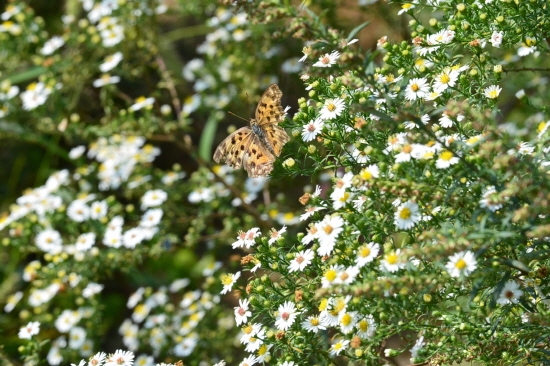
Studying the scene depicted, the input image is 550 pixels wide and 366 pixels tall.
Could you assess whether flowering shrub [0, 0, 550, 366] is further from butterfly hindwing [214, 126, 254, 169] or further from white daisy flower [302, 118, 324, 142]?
butterfly hindwing [214, 126, 254, 169]

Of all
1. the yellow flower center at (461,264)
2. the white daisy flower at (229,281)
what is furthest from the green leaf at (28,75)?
the yellow flower center at (461,264)

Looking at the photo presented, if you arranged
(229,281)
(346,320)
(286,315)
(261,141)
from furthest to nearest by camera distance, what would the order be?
1. (261,141)
2. (229,281)
3. (286,315)
4. (346,320)

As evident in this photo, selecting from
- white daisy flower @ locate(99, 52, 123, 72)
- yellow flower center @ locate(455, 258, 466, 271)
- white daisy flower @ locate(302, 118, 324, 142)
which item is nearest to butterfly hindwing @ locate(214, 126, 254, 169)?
white daisy flower @ locate(302, 118, 324, 142)

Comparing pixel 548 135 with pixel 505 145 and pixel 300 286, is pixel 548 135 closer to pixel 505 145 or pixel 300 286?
pixel 505 145

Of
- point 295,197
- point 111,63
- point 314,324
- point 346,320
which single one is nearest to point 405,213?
point 346,320

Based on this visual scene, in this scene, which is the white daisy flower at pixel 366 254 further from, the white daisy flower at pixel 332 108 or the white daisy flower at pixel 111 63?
the white daisy flower at pixel 111 63

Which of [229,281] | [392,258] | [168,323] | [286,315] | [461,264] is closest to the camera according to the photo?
[461,264]

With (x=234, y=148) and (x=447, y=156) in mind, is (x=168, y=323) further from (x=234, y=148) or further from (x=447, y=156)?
(x=447, y=156)

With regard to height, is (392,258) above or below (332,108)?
below
